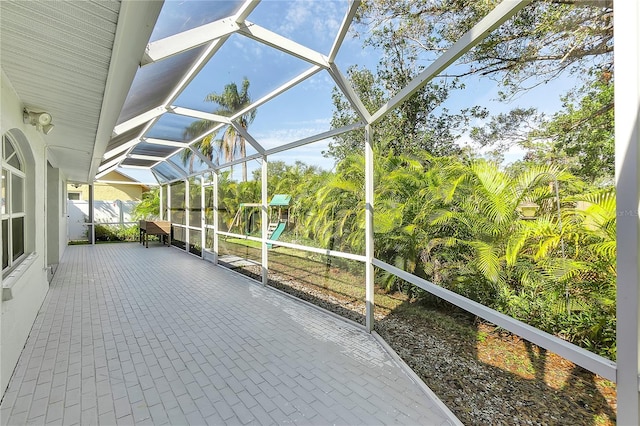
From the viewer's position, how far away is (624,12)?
1.08 m

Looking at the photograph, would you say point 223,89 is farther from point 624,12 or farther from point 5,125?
point 624,12

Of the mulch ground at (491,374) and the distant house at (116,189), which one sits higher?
the distant house at (116,189)

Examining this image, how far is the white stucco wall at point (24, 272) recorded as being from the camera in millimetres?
2568

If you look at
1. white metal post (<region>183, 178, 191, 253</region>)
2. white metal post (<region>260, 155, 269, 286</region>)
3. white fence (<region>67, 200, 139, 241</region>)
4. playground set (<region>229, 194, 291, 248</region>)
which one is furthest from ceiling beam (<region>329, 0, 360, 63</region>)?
white fence (<region>67, 200, 139, 241</region>)

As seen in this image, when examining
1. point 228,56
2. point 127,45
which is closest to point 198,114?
point 228,56

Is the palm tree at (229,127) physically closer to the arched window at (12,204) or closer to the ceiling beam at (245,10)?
the ceiling beam at (245,10)

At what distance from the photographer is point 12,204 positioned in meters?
3.42

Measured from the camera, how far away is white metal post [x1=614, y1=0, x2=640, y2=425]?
3.47 feet

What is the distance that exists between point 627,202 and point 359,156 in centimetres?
307

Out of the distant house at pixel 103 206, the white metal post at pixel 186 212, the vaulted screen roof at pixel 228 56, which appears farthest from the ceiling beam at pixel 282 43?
the distant house at pixel 103 206

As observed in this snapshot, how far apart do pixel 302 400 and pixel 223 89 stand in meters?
4.49

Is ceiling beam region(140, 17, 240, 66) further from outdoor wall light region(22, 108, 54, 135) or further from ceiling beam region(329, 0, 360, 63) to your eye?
outdoor wall light region(22, 108, 54, 135)

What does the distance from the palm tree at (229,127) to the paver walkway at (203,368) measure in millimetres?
3380

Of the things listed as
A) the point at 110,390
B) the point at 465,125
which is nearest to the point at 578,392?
the point at 465,125
